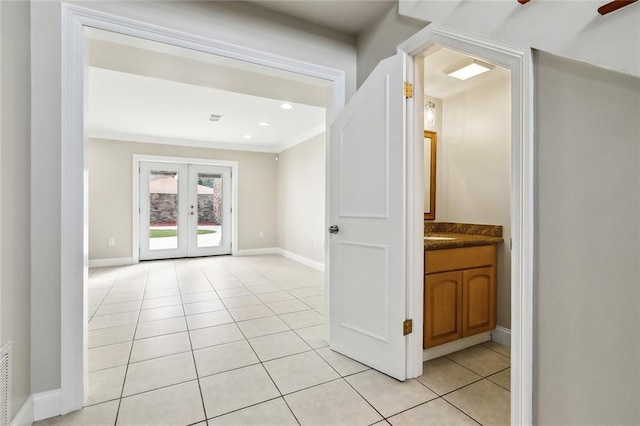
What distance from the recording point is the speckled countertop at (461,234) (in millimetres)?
2150

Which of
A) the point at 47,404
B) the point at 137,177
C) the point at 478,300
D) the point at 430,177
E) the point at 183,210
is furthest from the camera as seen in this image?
the point at 183,210

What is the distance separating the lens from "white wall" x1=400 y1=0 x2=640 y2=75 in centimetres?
100

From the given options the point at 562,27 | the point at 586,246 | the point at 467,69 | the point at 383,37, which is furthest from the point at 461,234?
the point at 562,27

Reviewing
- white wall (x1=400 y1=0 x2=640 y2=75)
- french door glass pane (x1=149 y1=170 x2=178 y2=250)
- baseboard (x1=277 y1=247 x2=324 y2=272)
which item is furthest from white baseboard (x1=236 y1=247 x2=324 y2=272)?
white wall (x1=400 y1=0 x2=640 y2=75)

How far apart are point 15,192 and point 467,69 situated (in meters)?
2.95

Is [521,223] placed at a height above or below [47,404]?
above

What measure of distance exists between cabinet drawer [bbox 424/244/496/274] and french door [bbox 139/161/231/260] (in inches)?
215

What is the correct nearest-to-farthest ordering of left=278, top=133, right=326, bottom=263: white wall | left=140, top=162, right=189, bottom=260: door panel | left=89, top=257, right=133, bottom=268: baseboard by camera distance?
left=278, top=133, right=326, bottom=263: white wall, left=89, top=257, right=133, bottom=268: baseboard, left=140, top=162, right=189, bottom=260: door panel

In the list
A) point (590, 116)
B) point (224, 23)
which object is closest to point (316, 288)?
point (224, 23)

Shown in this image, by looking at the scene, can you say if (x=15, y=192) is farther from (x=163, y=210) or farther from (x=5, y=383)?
(x=163, y=210)

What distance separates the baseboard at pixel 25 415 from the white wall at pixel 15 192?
0.09 feet

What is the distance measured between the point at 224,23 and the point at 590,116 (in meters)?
2.07

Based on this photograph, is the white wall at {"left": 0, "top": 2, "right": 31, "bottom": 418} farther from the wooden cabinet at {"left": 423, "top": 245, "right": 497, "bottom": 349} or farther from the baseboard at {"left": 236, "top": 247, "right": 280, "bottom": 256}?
the baseboard at {"left": 236, "top": 247, "right": 280, "bottom": 256}

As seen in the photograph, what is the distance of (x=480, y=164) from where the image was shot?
272 cm
